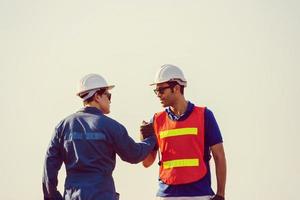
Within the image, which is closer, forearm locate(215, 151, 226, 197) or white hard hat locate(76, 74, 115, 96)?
forearm locate(215, 151, 226, 197)

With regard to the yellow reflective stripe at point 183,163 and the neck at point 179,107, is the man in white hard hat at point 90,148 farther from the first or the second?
the neck at point 179,107

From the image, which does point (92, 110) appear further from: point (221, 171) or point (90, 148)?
point (221, 171)

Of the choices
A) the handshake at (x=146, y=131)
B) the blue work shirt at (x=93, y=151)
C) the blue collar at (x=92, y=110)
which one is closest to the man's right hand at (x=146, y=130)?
the handshake at (x=146, y=131)

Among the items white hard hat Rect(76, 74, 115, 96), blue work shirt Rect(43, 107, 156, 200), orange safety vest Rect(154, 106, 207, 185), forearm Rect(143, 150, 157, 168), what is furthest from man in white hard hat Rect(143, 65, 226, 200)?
white hard hat Rect(76, 74, 115, 96)

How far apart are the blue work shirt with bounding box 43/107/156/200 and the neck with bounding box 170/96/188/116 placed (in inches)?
23.2

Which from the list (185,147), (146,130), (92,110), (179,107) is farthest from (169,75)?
(92,110)

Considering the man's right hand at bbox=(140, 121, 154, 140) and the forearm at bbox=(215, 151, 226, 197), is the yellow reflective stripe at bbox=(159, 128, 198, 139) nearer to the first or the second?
the man's right hand at bbox=(140, 121, 154, 140)

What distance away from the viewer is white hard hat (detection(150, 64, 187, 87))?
27.7 ft

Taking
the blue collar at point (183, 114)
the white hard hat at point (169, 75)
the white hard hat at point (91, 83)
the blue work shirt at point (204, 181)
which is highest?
the white hard hat at point (169, 75)

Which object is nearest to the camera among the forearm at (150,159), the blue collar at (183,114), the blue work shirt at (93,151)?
the blue work shirt at (93,151)

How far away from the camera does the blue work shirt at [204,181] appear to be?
316 inches

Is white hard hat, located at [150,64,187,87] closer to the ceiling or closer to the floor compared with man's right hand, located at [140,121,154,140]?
closer to the ceiling

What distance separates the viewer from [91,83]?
8.33 metres

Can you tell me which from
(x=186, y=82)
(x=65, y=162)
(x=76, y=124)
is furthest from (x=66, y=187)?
(x=186, y=82)
